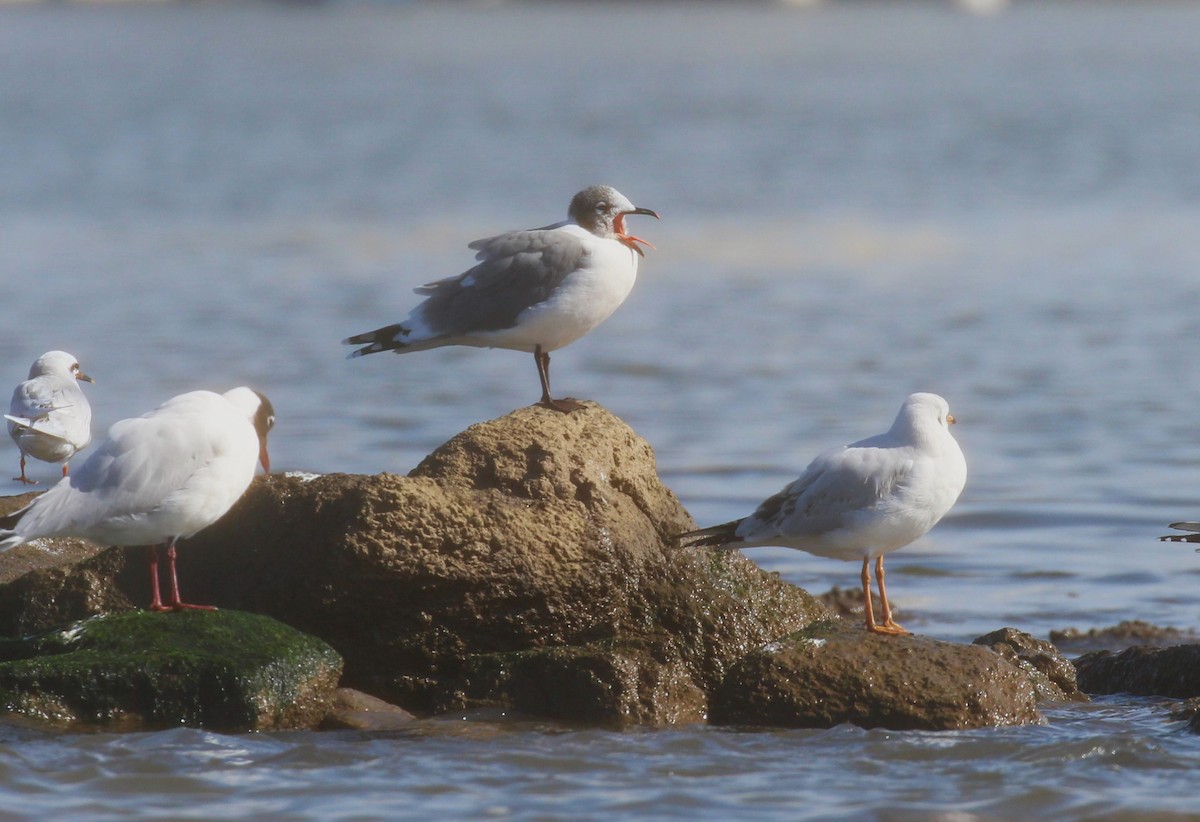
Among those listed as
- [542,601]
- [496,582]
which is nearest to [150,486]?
[496,582]

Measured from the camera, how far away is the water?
19.9 ft

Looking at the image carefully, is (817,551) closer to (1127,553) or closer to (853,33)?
(1127,553)

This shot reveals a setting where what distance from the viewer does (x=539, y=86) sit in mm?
54906

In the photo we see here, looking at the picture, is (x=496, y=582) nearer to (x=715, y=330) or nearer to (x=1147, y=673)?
(x=1147, y=673)

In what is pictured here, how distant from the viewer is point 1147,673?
7.41 metres

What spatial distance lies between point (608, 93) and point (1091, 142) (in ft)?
62.4

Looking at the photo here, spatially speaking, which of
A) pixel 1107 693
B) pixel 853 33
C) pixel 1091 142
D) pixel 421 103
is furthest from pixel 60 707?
pixel 853 33

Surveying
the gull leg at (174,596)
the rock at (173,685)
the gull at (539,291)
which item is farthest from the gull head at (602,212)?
the rock at (173,685)

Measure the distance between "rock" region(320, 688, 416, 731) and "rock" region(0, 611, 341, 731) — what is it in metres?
0.12

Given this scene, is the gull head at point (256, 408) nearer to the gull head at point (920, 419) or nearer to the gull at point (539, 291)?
the gull at point (539, 291)

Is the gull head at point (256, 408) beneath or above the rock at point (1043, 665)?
above

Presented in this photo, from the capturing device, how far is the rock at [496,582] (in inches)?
265

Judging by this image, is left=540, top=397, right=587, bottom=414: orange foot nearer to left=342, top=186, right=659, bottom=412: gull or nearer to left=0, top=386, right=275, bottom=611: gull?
left=342, top=186, right=659, bottom=412: gull

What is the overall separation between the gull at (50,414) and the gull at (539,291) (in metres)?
1.78
